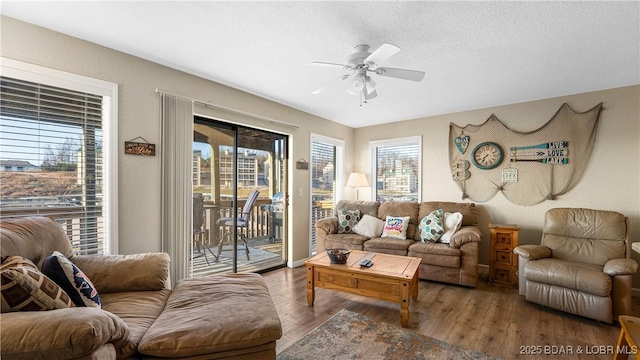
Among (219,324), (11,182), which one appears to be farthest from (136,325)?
(11,182)

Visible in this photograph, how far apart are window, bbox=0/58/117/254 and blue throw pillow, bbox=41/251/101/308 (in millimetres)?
884

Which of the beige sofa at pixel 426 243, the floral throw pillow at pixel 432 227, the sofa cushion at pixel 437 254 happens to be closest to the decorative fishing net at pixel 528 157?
the beige sofa at pixel 426 243

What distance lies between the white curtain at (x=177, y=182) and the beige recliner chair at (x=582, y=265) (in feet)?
11.8

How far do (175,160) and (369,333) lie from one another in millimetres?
2468

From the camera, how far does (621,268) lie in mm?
2365

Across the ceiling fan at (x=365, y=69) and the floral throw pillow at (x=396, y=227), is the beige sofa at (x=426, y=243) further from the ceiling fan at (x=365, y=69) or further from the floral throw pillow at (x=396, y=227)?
the ceiling fan at (x=365, y=69)

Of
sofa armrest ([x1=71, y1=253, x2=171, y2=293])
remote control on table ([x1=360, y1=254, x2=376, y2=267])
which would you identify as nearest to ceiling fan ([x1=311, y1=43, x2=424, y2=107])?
remote control on table ([x1=360, y1=254, x2=376, y2=267])

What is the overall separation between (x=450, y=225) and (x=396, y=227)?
738mm

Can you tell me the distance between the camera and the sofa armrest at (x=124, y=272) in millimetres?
1851

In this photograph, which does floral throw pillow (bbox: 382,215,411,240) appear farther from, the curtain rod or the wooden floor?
the curtain rod

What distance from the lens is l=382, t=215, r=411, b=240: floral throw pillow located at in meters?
3.98

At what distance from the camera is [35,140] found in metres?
2.04

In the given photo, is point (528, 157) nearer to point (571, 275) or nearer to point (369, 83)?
point (571, 275)

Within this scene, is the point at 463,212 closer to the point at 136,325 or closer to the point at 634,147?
the point at 634,147
